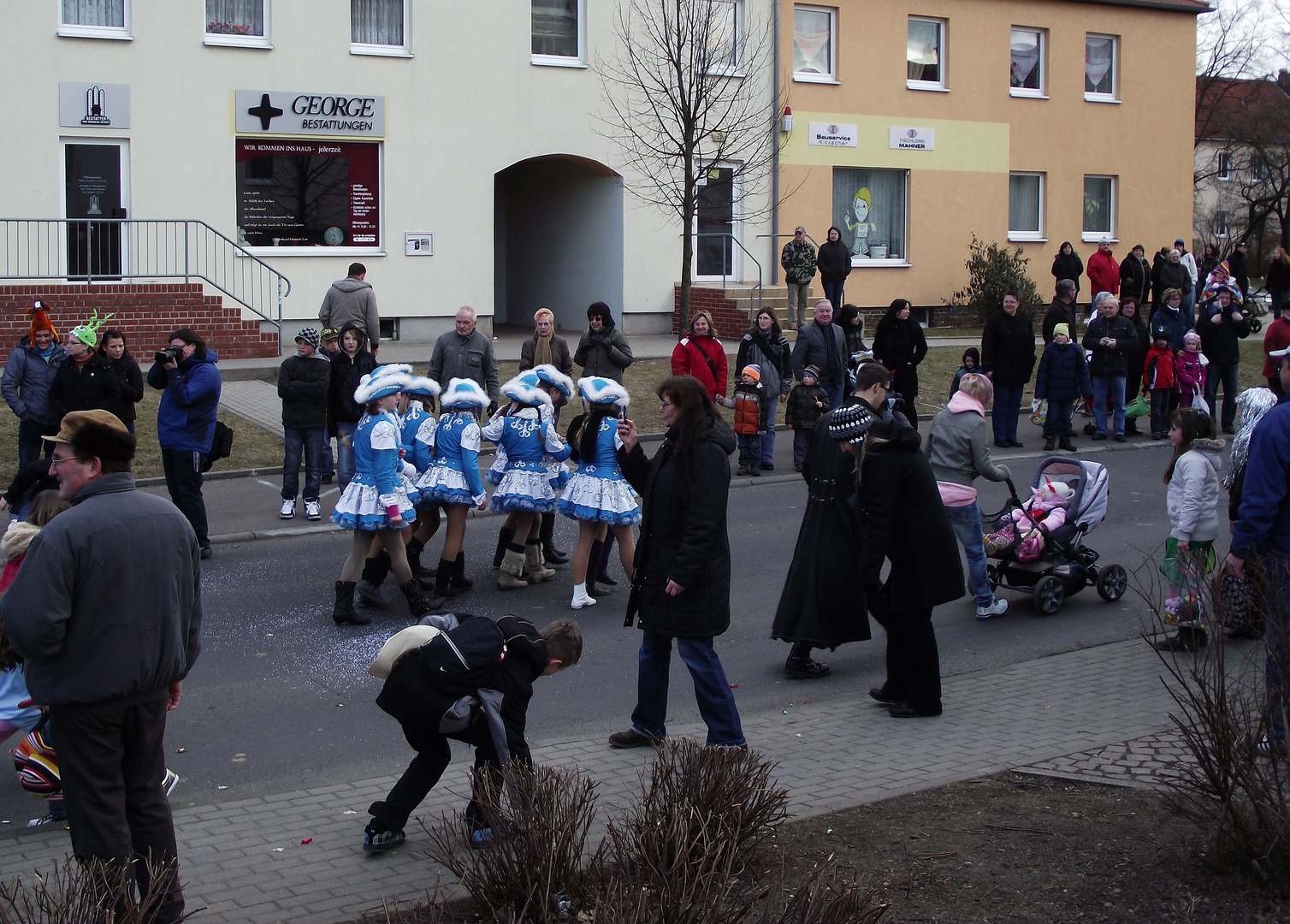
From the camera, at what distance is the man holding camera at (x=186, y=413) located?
10.9 m

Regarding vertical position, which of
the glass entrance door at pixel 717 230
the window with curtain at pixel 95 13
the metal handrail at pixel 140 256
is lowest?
the metal handrail at pixel 140 256

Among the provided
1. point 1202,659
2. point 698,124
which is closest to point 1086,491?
point 1202,659

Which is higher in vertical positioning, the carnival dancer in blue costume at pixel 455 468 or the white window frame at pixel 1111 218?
the white window frame at pixel 1111 218

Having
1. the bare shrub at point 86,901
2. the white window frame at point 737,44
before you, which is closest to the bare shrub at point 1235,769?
the bare shrub at point 86,901

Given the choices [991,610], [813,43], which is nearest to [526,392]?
[991,610]

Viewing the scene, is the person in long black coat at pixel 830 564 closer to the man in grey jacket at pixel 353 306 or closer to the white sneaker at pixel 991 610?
the white sneaker at pixel 991 610

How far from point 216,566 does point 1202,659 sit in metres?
8.16

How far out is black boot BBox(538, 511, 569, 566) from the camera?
10.6 meters

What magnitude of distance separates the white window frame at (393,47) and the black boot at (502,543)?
14.1 meters

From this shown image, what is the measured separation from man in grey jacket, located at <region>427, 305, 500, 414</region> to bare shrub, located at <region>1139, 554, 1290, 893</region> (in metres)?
8.85

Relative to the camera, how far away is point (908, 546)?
7.12m

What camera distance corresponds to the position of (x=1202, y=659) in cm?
504

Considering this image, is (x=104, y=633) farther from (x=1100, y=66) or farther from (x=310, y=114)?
(x=1100, y=66)

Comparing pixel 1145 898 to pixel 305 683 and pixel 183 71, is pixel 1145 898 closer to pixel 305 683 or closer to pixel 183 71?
pixel 305 683
